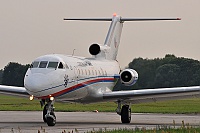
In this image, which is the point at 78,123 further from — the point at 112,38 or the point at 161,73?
the point at 161,73

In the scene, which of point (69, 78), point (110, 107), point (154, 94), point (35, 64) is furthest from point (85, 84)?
point (110, 107)

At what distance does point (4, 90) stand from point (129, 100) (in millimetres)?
6010

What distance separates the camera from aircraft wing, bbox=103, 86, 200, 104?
29.9m

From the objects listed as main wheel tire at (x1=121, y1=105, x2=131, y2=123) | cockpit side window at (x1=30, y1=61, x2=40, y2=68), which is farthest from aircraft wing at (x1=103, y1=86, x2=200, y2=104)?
cockpit side window at (x1=30, y1=61, x2=40, y2=68)

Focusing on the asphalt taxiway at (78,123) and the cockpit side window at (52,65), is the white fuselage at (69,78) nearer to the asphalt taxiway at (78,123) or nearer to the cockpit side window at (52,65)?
the cockpit side window at (52,65)

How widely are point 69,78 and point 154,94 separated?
4288mm

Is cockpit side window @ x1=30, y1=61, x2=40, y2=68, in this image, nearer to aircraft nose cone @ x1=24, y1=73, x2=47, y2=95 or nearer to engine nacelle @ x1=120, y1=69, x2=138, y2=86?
aircraft nose cone @ x1=24, y1=73, x2=47, y2=95

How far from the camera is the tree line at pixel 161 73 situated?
202 ft

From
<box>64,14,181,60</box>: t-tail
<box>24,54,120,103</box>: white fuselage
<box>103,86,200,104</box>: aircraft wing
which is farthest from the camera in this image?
<box>64,14,181,60</box>: t-tail

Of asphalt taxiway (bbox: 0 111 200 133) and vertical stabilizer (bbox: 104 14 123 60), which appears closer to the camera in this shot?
asphalt taxiway (bbox: 0 111 200 133)

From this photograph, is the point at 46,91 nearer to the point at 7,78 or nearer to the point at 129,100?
the point at 129,100

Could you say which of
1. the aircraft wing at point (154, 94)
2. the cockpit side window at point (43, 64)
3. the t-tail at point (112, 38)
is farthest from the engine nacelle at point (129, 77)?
the cockpit side window at point (43, 64)

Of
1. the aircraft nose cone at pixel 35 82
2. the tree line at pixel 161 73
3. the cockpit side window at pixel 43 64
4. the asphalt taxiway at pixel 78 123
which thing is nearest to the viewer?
the asphalt taxiway at pixel 78 123

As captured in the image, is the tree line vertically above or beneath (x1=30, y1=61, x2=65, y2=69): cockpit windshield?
above
